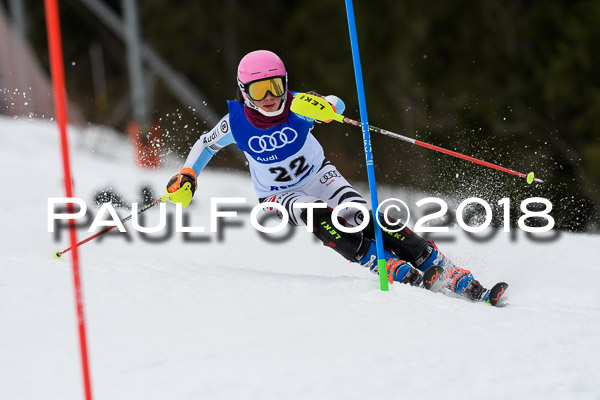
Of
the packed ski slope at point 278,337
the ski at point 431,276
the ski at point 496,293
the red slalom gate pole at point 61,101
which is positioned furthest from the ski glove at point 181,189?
the red slalom gate pole at point 61,101

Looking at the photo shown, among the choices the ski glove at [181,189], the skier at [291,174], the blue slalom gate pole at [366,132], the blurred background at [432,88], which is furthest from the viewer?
the blurred background at [432,88]

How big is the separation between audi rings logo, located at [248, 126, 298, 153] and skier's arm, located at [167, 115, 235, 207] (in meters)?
0.16

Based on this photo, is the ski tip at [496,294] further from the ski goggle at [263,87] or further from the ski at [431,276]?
the ski goggle at [263,87]

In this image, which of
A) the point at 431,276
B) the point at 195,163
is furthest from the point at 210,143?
the point at 431,276

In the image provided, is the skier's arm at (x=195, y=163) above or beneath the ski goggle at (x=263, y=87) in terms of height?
beneath

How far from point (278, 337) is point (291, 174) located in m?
1.62

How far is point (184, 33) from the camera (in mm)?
22109

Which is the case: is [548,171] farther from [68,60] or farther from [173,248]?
[68,60]

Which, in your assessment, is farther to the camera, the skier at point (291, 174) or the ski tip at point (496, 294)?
the skier at point (291, 174)

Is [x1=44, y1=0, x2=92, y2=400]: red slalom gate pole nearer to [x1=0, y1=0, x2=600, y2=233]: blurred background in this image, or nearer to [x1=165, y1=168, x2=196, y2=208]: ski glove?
[x1=165, y1=168, x2=196, y2=208]: ski glove

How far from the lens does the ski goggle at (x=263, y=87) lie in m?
4.10

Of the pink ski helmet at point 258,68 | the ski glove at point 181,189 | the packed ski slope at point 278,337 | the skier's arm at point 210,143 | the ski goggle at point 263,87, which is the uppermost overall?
the pink ski helmet at point 258,68

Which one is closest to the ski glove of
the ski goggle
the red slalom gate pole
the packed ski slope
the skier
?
the skier

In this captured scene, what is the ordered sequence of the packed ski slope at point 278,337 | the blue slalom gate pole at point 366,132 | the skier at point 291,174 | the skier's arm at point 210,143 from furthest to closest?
the skier's arm at point 210,143 < the skier at point 291,174 < the blue slalom gate pole at point 366,132 < the packed ski slope at point 278,337
